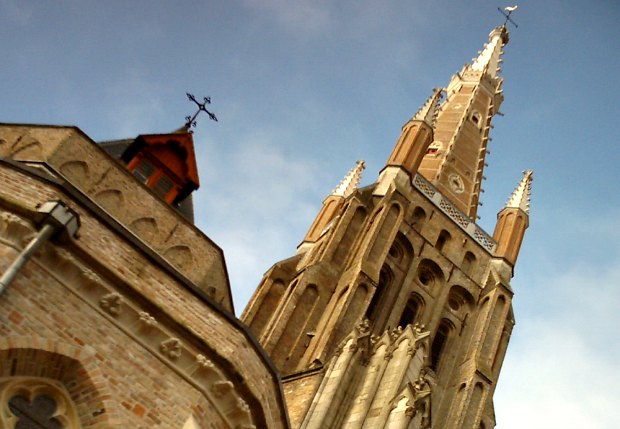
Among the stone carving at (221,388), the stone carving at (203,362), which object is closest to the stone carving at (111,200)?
the stone carving at (203,362)

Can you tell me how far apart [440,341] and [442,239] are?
3.81 metres

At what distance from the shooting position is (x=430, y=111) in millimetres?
29688

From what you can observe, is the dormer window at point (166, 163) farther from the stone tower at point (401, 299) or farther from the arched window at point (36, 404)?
the arched window at point (36, 404)

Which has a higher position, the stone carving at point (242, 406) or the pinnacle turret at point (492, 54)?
the pinnacle turret at point (492, 54)

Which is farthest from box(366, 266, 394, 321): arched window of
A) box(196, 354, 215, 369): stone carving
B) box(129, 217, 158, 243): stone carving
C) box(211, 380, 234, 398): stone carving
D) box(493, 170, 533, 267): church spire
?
box(196, 354, 215, 369): stone carving

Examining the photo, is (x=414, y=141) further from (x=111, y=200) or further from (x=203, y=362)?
(x=203, y=362)

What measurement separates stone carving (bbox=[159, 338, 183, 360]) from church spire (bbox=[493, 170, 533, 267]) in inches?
811

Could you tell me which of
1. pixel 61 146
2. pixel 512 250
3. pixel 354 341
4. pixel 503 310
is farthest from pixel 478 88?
pixel 61 146

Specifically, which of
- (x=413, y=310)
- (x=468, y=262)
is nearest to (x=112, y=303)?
(x=413, y=310)

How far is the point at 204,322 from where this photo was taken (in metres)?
10.0

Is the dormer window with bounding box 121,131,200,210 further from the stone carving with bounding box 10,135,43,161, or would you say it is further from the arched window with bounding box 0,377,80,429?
the arched window with bounding box 0,377,80,429

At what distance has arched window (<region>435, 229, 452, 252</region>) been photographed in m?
28.0

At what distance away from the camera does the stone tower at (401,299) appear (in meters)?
16.2

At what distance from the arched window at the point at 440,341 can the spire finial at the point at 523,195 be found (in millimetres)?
6455
